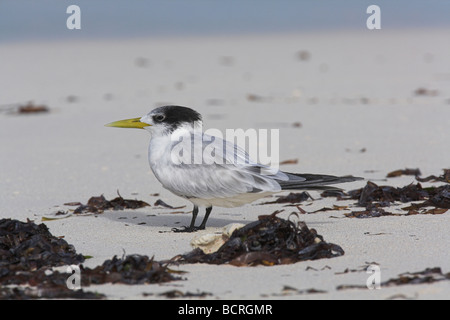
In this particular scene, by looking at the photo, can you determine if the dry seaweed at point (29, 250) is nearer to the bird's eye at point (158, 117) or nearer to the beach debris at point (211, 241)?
the beach debris at point (211, 241)

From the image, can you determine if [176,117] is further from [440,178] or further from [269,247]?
[440,178]

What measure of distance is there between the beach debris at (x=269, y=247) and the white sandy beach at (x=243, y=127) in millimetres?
67

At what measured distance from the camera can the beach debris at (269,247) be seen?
3848 millimetres

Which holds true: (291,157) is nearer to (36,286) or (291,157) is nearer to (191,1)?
(36,286)

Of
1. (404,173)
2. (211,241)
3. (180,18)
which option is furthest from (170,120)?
(180,18)

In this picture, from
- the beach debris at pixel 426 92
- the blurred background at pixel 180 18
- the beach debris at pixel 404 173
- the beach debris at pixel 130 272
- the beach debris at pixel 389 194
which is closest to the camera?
the beach debris at pixel 130 272

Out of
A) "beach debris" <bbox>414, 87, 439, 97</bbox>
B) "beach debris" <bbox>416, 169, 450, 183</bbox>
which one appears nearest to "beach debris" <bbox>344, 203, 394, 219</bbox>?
"beach debris" <bbox>416, 169, 450, 183</bbox>

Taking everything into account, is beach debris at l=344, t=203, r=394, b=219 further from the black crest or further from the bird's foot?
the black crest

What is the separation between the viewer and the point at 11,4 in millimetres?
22078

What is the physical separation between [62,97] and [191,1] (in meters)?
13.8

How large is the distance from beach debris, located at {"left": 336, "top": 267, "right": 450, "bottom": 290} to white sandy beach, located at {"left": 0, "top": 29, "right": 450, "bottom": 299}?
4cm

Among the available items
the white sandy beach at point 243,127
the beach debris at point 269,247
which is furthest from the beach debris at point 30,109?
the beach debris at point 269,247

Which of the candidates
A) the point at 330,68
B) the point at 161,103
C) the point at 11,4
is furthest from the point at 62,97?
the point at 11,4

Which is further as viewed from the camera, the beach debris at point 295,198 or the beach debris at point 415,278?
the beach debris at point 295,198
